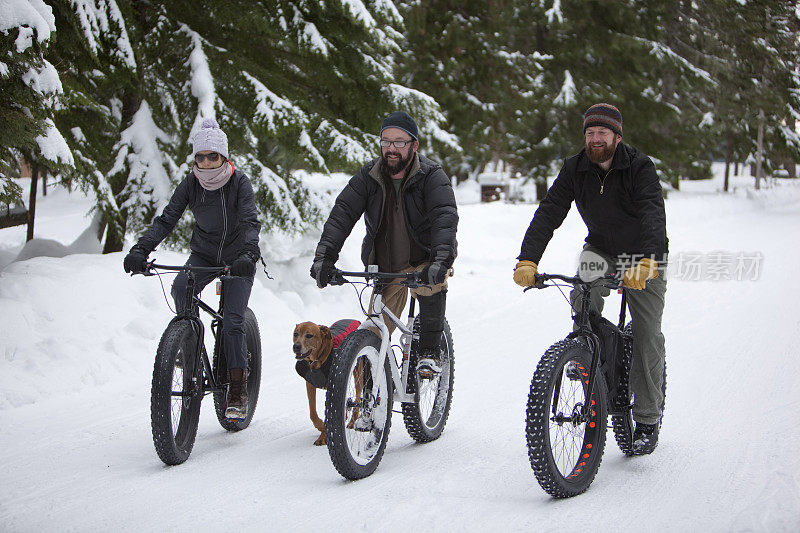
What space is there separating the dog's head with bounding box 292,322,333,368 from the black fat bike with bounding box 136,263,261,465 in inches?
26.8

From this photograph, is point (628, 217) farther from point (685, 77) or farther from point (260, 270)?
point (685, 77)

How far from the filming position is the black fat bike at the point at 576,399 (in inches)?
169

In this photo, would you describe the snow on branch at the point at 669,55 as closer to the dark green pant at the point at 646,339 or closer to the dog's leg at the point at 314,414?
the dark green pant at the point at 646,339

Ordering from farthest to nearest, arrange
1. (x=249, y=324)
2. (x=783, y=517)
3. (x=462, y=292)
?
(x=462, y=292) < (x=249, y=324) < (x=783, y=517)

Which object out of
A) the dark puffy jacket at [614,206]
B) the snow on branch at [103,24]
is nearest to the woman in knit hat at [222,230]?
the dark puffy jacket at [614,206]

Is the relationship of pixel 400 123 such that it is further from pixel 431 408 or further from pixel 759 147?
pixel 759 147

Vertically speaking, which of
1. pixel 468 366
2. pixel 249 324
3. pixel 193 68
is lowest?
pixel 468 366

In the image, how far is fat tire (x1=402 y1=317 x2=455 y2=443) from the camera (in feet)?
18.0

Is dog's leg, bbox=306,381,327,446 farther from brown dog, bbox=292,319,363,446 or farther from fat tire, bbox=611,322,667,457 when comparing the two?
fat tire, bbox=611,322,667,457

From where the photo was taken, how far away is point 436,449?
5609 mm

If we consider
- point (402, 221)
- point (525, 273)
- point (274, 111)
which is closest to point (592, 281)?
point (525, 273)

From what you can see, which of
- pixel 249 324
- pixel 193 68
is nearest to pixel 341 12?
pixel 193 68

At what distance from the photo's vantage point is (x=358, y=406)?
4.86 metres

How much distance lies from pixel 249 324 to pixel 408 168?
6.06ft
